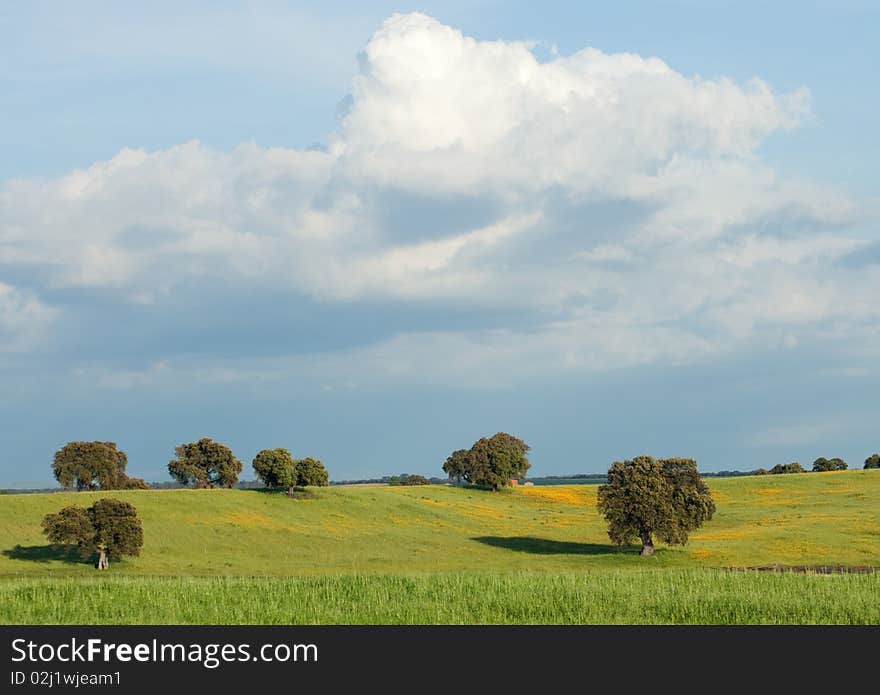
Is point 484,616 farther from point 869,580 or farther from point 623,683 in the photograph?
point 869,580

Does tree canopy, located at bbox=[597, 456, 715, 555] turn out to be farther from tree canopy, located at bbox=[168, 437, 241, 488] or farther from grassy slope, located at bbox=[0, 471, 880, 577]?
tree canopy, located at bbox=[168, 437, 241, 488]

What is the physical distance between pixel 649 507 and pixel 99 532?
45225mm

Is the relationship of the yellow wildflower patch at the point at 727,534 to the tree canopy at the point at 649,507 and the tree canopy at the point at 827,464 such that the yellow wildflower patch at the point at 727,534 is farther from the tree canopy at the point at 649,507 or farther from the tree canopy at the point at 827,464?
the tree canopy at the point at 827,464

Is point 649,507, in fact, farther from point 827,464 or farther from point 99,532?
point 827,464

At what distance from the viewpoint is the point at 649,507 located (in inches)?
3068

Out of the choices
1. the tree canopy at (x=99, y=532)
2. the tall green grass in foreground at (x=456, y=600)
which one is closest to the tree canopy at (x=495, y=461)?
the tree canopy at (x=99, y=532)

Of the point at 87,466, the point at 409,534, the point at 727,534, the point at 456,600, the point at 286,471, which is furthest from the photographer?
the point at 87,466

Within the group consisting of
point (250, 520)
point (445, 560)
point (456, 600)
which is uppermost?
point (456, 600)

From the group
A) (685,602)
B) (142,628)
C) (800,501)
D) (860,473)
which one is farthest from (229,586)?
(860,473)

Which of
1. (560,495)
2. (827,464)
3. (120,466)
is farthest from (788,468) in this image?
(120,466)

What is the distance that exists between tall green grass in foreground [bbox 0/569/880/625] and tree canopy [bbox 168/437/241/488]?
103m

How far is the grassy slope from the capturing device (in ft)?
242

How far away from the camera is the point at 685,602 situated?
2873 cm

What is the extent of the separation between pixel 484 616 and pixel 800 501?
352 feet
